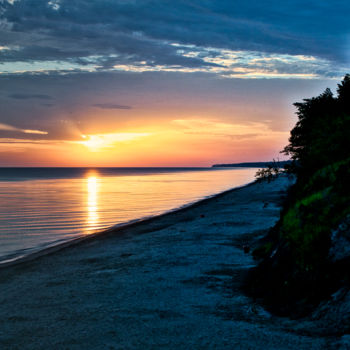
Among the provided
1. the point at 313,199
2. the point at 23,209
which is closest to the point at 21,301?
the point at 313,199

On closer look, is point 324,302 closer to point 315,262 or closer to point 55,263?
point 315,262

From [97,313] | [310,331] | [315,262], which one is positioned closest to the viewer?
[310,331]

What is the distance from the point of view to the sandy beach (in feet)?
20.3

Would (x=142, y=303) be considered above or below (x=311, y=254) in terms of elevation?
below

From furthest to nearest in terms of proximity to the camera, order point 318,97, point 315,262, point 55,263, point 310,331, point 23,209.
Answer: point 23,209 → point 318,97 → point 55,263 → point 315,262 → point 310,331

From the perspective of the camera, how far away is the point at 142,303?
26.5ft

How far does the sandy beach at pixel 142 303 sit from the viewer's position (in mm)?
6184

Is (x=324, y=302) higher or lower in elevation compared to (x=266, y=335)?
higher

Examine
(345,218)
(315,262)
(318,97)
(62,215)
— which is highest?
(318,97)

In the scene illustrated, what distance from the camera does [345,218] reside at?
670 centimetres

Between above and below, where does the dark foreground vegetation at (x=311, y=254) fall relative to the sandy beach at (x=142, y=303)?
above

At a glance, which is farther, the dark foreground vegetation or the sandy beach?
the dark foreground vegetation

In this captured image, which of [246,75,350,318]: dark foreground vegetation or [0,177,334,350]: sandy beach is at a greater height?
[246,75,350,318]: dark foreground vegetation

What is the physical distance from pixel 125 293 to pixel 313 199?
189 inches
